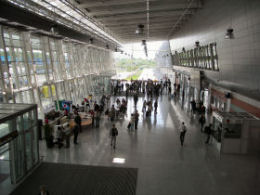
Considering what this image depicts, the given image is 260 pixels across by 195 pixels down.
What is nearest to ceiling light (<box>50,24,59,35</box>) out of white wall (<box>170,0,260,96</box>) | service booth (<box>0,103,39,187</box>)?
service booth (<box>0,103,39,187</box>)

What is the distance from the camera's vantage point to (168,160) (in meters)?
7.55

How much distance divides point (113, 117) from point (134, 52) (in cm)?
3016

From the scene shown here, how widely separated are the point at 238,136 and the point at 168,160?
3.59 meters

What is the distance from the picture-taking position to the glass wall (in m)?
9.93

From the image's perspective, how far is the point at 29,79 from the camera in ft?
38.8

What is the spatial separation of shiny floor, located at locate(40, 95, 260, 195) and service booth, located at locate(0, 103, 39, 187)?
101 cm

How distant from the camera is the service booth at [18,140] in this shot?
5922 mm

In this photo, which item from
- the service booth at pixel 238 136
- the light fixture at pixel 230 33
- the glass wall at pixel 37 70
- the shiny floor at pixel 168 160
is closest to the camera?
the shiny floor at pixel 168 160

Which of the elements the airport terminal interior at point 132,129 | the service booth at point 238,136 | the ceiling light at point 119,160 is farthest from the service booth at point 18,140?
the service booth at point 238,136

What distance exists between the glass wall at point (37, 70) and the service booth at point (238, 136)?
33.3ft

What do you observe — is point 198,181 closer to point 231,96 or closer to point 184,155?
point 184,155

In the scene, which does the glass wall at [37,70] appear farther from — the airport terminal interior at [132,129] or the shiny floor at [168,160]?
the shiny floor at [168,160]

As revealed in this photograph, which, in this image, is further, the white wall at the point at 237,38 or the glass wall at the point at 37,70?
the glass wall at the point at 37,70

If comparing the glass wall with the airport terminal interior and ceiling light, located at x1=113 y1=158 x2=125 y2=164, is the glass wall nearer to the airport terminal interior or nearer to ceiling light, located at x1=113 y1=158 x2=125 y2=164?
the airport terminal interior
